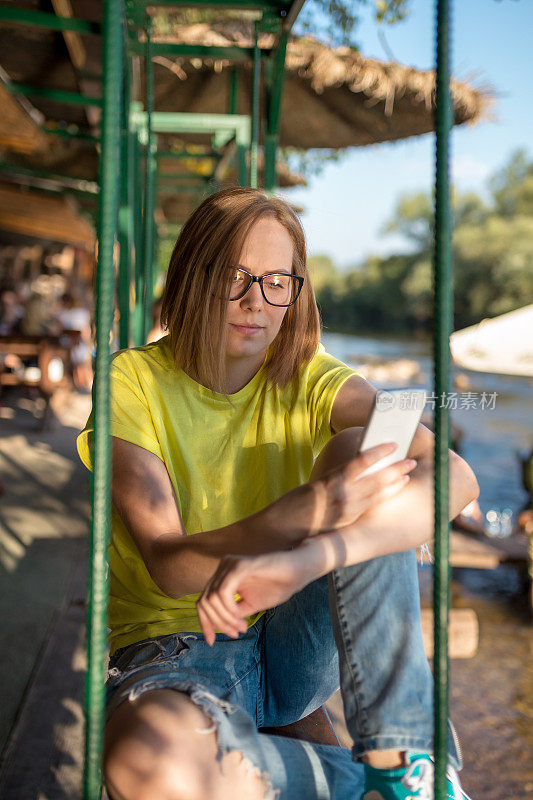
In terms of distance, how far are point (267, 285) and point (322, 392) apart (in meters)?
0.26

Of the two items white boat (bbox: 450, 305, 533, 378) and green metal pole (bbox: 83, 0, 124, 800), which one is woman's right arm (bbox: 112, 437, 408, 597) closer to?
green metal pole (bbox: 83, 0, 124, 800)

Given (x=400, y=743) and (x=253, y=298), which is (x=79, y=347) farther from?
(x=400, y=743)

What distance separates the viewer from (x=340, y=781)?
117cm

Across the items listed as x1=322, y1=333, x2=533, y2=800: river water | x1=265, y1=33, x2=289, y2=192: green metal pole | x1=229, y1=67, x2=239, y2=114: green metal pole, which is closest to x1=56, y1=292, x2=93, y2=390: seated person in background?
x1=322, y1=333, x2=533, y2=800: river water

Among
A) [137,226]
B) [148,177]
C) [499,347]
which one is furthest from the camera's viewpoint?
[137,226]

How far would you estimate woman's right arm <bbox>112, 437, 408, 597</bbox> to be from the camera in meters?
1.08

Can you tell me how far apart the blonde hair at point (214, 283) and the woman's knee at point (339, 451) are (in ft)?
1.12

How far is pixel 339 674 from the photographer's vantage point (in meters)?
1.23

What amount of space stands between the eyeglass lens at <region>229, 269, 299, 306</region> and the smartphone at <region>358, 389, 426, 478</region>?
0.48 meters

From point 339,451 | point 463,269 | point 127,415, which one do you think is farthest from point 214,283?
point 463,269

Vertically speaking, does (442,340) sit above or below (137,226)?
below

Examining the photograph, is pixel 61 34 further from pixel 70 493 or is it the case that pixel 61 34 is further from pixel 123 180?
pixel 70 493

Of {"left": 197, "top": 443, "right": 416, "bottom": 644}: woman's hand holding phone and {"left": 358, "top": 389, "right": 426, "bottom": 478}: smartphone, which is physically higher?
{"left": 358, "top": 389, "right": 426, "bottom": 478}: smartphone

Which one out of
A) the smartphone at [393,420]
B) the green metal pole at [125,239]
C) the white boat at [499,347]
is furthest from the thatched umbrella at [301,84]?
the smartphone at [393,420]
